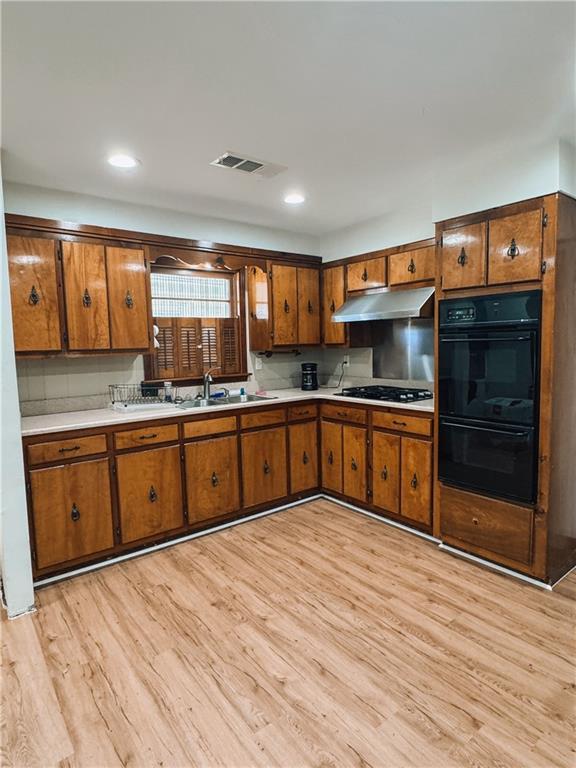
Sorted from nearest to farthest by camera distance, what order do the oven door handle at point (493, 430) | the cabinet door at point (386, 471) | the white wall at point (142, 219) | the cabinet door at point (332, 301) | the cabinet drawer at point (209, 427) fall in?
the oven door handle at point (493, 430)
the white wall at point (142, 219)
the cabinet drawer at point (209, 427)
the cabinet door at point (386, 471)
the cabinet door at point (332, 301)

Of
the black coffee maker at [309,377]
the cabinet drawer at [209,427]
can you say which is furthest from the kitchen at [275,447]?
the black coffee maker at [309,377]

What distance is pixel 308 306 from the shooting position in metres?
4.41

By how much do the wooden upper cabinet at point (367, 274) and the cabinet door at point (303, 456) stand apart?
1.33 m

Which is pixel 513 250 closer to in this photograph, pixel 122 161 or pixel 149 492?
pixel 122 161

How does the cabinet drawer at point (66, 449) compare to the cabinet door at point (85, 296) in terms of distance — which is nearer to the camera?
the cabinet drawer at point (66, 449)

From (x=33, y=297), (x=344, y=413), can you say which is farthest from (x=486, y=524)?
(x=33, y=297)

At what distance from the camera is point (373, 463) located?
3600 mm

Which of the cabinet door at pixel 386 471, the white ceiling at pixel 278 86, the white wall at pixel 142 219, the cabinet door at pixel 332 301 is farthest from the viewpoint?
the cabinet door at pixel 332 301

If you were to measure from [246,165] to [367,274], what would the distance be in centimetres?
159

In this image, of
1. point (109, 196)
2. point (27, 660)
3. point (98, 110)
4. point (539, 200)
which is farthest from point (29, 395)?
point (539, 200)

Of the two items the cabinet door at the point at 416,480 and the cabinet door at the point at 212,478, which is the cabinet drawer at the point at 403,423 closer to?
the cabinet door at the point at 416,480

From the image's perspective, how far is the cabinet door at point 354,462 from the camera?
369cm

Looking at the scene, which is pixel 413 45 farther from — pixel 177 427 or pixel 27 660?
pixel 27 660

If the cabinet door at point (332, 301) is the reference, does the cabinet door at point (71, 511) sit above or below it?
below
